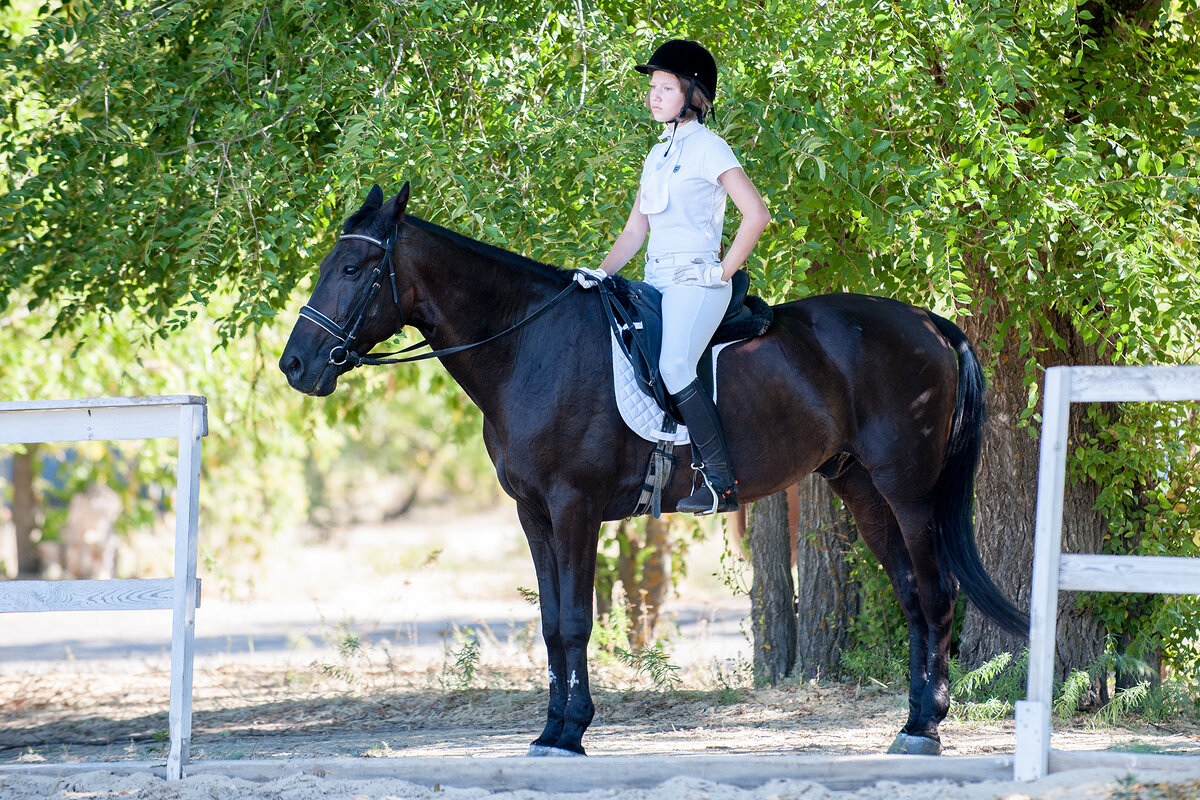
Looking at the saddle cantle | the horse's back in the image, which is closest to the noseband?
the saddle cantle

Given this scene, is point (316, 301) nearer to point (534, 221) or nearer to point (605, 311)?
point (605, 311)

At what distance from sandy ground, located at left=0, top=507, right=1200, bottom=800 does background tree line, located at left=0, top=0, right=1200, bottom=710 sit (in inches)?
43.8

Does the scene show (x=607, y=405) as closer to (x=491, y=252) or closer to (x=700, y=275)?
(x=700, y=275)

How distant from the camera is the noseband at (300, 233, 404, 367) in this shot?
4473 millimetres

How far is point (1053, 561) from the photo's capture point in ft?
12.7

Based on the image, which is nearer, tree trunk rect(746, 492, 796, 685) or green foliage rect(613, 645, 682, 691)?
green foliage rect(613, 645, 682, 691)

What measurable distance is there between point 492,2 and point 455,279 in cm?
224

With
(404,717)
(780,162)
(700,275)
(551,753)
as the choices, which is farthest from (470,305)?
(404,717)

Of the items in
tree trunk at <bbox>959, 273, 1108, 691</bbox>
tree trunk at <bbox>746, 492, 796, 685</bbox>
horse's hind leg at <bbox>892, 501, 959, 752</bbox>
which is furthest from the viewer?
tree trunk at <bbox>746, 492, 796, 685</bbox>

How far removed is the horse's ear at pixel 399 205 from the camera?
14.9 ft

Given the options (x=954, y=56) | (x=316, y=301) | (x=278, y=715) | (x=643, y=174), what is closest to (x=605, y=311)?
(x=643, y=174)

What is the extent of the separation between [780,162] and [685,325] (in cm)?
117

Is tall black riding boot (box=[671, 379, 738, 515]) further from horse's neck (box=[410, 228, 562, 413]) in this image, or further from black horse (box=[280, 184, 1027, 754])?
horse's neck (box=[410, 228, 562, 413])

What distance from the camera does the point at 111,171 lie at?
678cm
